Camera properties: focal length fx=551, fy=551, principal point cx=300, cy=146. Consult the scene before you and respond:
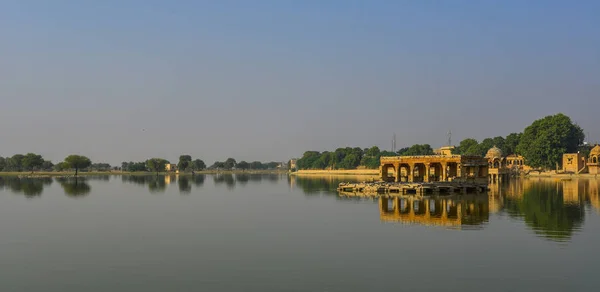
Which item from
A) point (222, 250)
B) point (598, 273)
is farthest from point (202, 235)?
point (598, 273)

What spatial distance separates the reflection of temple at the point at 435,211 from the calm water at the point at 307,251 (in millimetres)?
147

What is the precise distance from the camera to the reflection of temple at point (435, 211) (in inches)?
1353

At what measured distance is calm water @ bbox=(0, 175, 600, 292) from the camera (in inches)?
709

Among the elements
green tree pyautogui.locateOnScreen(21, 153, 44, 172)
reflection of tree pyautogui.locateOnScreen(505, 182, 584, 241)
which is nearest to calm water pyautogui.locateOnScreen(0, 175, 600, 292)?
reflection of tree pyautogui.locateOnScreen(505, 182, 584, 241)

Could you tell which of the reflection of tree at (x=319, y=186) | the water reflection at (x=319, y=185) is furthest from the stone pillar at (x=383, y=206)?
the reflection of tree at (x=319, y=186)

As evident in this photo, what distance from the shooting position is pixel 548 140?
363 feet

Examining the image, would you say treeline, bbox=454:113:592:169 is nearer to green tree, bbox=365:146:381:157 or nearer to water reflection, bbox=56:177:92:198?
green tree, bbox=365:146:381:157

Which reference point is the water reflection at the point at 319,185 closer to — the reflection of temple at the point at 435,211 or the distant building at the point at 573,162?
the reflection of temple at the point at 435,211

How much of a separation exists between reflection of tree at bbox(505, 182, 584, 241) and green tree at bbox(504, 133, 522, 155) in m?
94.5

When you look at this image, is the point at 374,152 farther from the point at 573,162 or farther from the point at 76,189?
the point at 76,189

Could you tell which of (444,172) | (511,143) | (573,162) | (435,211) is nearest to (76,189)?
(444,172)

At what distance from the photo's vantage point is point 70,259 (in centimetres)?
2258

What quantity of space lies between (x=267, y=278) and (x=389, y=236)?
1093 cm

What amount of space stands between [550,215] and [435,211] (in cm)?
785
